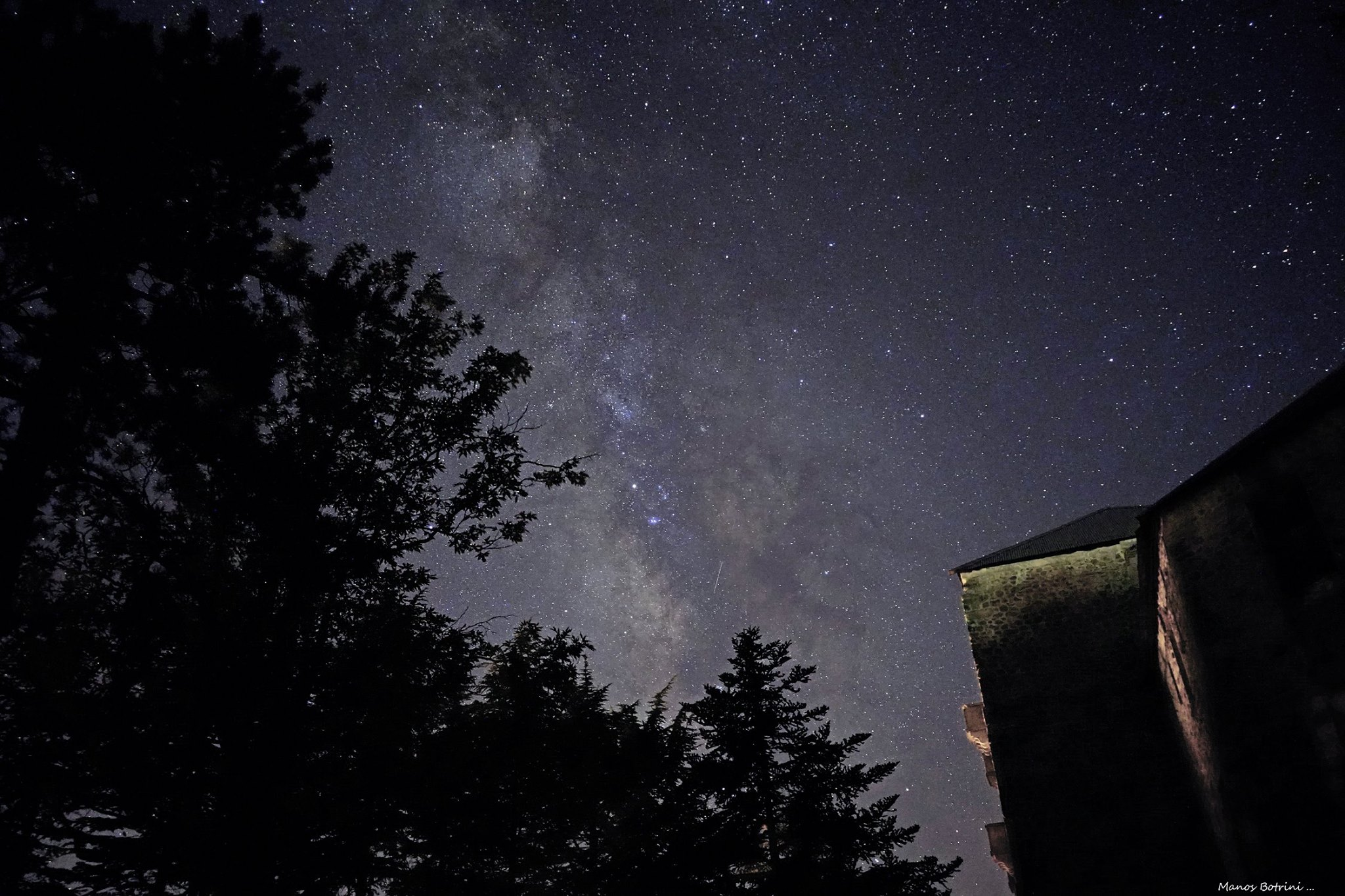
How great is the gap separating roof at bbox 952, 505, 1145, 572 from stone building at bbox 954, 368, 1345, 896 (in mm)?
80

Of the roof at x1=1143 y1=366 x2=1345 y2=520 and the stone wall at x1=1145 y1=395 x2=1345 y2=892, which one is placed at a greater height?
the roof at x1=1143 y1=366 x2=1345 y2=520

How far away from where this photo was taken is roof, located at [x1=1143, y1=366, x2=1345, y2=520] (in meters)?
9.27

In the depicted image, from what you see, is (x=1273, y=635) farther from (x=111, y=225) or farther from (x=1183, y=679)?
(x=111, y=225)

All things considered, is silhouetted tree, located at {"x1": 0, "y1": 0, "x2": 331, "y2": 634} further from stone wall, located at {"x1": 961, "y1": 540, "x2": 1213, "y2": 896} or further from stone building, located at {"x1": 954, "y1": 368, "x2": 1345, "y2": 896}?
stone wall, located at {"x1": 961, "y1": 540, "x2": 1213, "y2": 896}

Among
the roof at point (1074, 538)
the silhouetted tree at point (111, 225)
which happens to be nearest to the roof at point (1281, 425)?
the roof at point (1074, 538)

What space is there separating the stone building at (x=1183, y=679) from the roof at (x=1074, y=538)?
8 cm

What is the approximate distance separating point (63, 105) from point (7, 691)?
613 centimetres

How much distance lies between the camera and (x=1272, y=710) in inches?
391

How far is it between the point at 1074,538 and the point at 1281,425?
38.2 feet

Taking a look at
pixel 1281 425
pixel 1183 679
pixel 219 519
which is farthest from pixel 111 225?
pixel 1183 679

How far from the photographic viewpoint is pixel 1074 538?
20406 millimetres

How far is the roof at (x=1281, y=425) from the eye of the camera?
365 inches

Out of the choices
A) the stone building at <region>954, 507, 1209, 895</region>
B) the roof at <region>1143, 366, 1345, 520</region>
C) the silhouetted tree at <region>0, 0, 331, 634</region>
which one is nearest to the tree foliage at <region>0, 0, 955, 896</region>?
the silhouetted tree at <region>0, 0, 331, 634</region>

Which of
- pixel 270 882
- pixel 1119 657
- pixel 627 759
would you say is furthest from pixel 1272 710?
pixel 270 882
